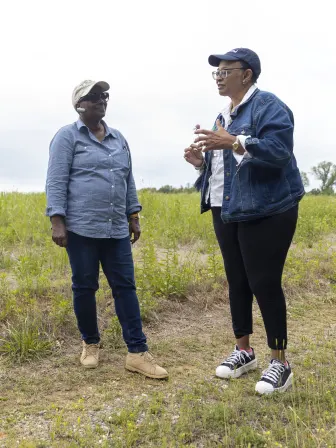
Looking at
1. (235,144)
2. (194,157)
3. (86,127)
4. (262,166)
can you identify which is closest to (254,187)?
(262,166)

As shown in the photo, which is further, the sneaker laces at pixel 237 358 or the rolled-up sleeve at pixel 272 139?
the sneaker laces at pixel 237 358

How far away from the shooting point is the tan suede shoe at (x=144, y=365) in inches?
145

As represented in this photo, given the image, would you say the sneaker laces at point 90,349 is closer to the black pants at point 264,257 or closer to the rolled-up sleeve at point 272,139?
the black pants at point 264,257

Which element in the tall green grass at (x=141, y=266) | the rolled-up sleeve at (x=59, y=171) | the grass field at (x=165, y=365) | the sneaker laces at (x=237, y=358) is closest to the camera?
the grass field at (x=165, y=365)

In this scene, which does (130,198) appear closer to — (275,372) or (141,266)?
(275,372)

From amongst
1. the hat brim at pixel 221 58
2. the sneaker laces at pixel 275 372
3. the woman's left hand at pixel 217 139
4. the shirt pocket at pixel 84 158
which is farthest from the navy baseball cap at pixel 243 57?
the sneaker laces at pixel 275 372

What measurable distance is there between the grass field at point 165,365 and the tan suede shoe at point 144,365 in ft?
0.19

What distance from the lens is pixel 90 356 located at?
393 cm

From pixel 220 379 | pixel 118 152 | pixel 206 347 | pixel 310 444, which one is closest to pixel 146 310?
pixel 206 347

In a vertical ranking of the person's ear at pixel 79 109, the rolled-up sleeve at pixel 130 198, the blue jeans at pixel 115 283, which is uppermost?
the person's ear at pixel 79 109

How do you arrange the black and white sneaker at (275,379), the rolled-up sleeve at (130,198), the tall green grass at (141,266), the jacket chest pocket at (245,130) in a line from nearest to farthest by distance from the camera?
the jacket chest pocket at (245,130), the black and white sneaker at (275,379), the rolled-up sleeve at (130,198), the tall green grass at (141,266)

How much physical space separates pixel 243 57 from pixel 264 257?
132 centimetres

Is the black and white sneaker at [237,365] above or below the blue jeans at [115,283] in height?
below

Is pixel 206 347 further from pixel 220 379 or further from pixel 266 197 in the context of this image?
pixel 266 197
